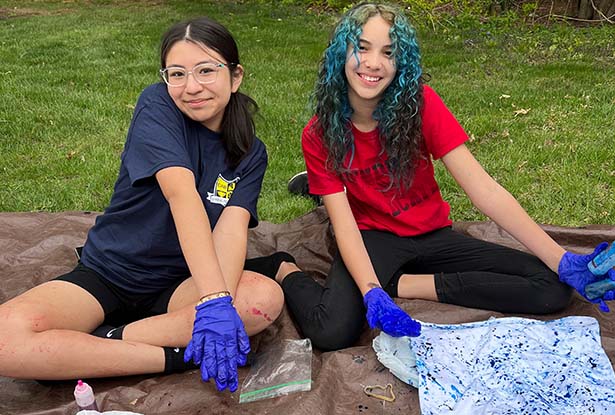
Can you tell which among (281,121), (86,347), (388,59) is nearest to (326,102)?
(388,59)

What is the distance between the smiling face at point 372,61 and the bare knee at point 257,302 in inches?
29.4

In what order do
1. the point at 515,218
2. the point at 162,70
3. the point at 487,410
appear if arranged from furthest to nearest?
the point at 515,218
the point at 162,70
the point at 487,410

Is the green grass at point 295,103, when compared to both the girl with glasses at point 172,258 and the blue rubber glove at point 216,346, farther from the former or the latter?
the blue rubber glove at point 216,346

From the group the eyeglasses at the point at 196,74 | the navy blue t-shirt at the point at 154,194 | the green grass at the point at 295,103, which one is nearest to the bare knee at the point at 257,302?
the navy blue t-shirt at the point at 154,194

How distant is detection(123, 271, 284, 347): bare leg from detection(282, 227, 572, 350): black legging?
17 cm

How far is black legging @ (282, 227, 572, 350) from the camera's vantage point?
7.17ft

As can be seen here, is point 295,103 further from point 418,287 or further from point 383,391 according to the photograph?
point 383,391

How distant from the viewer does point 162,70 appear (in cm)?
210

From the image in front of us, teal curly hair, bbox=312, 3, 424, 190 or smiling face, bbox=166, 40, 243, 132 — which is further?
teal curly hair, bbox=312, 3, 424, 190

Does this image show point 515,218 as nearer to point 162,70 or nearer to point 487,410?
point 487,410

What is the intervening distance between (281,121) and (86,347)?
2863 mm

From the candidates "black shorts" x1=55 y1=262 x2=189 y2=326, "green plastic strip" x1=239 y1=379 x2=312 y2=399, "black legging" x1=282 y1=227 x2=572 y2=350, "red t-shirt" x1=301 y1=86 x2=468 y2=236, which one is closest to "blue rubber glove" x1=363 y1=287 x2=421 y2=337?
"black legging" x1=282 y1=227 x2=572 y2=350

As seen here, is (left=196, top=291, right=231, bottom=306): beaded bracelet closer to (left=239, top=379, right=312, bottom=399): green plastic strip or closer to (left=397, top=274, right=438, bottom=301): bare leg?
(left=239, top=379, right=312, bottom=399): green plastic strip

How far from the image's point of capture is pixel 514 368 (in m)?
1.90
